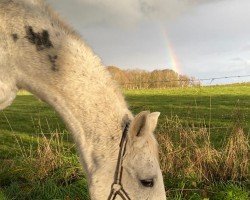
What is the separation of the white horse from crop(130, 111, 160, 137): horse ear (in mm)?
11

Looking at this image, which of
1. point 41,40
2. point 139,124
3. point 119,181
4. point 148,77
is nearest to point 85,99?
point 139,124

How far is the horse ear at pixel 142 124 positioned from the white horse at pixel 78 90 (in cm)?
1

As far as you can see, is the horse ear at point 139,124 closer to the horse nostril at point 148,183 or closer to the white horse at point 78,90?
the white horse at point 78,90

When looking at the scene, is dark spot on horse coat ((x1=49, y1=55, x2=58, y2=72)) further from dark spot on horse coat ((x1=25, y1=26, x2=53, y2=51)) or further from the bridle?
the bridle

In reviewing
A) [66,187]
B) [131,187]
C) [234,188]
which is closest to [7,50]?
[131,187]

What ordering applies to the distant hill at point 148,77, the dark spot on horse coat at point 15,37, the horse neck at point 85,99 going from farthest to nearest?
1. the distant hill at point 148,77
2. the dark spot on horse coat at point 15,37
3. the horse neck at point 85,99

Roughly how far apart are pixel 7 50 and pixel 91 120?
46.3 inches

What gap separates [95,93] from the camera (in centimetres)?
508

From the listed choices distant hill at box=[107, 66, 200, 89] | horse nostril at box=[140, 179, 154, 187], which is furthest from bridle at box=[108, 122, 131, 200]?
distant hill at box=[107, 66, 200, 89]

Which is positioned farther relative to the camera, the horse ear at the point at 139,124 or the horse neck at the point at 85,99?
the horse neck at the point at 85,99

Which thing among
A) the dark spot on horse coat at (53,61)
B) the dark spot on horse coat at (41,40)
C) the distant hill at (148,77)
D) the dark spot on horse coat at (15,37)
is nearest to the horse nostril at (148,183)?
the dark spot on horse coat at (53,61)

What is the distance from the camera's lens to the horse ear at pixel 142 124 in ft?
15.5

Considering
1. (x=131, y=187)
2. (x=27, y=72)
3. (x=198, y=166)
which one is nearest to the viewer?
(x=131, y=187)

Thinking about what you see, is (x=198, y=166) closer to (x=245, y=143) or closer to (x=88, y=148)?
(x=245, y=143)
